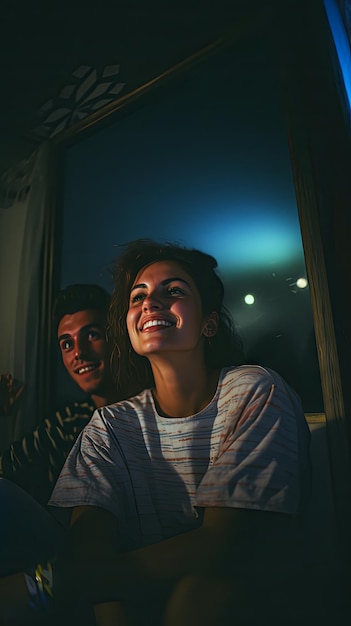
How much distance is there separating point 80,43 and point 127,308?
84cm

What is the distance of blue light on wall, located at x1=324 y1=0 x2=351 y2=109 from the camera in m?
1.33

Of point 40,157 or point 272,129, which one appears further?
point 40,157

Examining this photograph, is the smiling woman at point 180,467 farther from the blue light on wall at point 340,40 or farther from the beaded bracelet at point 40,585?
the blue light on wall at point 340,40

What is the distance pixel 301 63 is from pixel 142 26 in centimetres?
49

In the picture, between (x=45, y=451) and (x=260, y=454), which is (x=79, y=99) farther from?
(x=260, y=454)

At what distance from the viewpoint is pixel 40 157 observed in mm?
1511

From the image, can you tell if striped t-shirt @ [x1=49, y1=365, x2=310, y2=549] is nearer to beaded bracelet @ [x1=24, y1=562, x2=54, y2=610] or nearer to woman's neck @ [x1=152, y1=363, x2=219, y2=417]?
woman's neck @ [x1=152, y1=363, x2=219, y2=417]

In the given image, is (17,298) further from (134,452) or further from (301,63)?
(301,63)

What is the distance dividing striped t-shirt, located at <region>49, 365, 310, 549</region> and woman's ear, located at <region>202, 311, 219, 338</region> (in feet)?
0.31

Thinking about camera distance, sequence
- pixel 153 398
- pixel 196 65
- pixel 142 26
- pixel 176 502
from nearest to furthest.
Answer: pixel 176 502
pixel 153 398
pixel 196 65
pixel 142 26

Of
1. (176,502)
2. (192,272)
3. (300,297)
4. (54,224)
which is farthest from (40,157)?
(176,502)

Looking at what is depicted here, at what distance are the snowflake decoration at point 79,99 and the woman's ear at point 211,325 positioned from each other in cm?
70

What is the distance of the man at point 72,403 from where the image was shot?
50.0 inches

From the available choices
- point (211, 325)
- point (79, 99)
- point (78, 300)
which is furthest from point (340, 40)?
point (78, 300)
